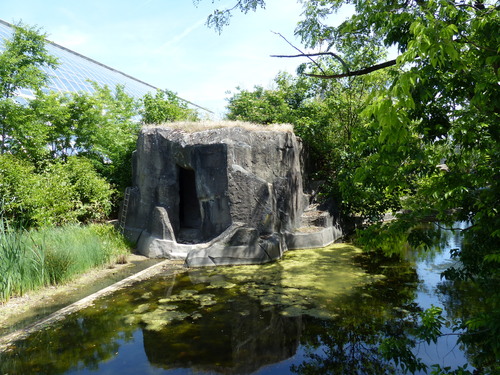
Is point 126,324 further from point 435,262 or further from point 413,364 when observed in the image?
point 435,262

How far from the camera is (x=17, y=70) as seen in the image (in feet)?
37.1

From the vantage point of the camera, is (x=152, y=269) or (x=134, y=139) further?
(x=134, y=139)

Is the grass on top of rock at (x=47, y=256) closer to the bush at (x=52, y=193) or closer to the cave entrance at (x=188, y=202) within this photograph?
the bush at (x=52, y=193)

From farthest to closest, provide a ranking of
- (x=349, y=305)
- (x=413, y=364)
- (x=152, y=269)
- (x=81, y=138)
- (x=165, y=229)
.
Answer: (x=81, y=138) < (x=165, y=229) < (x=152, y=269) < (x=349, y=305) < (x=413, y=364)

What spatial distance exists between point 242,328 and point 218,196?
5.11 metres

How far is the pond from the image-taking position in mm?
4305

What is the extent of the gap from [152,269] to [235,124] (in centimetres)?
485

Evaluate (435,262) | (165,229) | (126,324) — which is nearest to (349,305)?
(126,324)

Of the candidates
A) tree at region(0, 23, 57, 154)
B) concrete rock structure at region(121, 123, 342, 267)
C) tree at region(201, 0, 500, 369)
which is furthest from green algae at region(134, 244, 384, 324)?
→ tree at region(0, 23, 57, 154)

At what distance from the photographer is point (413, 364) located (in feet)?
8.38

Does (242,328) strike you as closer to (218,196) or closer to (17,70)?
(218,196)

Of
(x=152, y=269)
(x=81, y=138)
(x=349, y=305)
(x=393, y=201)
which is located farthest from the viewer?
(x=81, y=138)

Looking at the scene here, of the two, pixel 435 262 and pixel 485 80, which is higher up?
pixel 485 80

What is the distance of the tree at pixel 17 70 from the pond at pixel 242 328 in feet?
22.9
